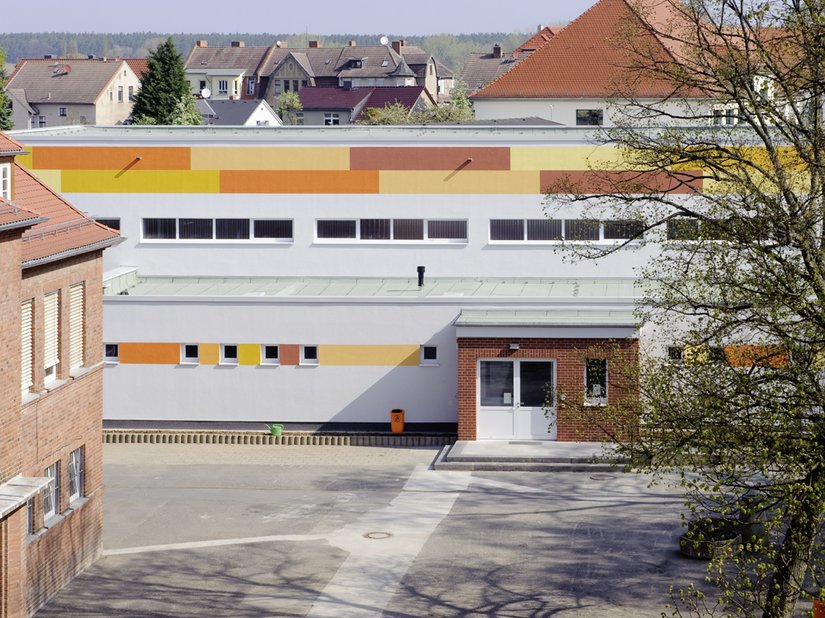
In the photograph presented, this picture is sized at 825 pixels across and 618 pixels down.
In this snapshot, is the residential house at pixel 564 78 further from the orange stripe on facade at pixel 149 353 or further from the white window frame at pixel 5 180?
the white window frame at pixel 5 180

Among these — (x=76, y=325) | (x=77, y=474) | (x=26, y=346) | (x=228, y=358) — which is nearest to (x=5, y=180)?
(x=26, y=346)

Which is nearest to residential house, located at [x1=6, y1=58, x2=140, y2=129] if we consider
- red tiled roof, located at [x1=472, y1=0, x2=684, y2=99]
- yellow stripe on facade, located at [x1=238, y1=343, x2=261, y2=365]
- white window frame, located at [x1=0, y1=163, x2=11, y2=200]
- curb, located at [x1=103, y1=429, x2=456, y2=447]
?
red tiled roof, located at [x1=472, y1=0, x2=684, y2=99]

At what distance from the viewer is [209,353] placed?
33938mm

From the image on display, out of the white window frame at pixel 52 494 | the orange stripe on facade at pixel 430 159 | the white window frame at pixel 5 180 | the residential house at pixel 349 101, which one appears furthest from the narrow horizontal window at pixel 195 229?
the residential house at pixel 349 101

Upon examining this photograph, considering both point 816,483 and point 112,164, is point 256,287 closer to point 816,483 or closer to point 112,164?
point 112,164

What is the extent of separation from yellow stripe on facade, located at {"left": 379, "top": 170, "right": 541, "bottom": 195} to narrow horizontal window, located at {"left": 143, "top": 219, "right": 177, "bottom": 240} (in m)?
5.43

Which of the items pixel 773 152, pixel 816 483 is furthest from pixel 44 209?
pixel 816 483

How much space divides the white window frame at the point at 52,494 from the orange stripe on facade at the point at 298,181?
1616 cm

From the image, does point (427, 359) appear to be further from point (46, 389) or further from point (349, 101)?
point (349, 101)

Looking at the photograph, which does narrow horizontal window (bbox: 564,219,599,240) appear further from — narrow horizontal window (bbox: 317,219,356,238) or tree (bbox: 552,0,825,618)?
tree (bbox: 552,0,825,618)

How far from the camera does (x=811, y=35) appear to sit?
1625 cm

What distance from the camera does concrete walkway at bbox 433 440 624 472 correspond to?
3002 cm

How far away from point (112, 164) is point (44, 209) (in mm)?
15186

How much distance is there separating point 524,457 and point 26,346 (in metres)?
12.7
